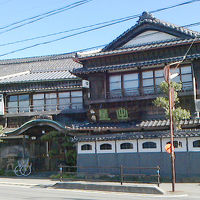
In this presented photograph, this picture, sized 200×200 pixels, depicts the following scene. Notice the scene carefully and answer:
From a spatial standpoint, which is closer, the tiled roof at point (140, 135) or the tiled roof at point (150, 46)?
the tiled roof at point (140, 135)

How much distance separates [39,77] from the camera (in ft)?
110

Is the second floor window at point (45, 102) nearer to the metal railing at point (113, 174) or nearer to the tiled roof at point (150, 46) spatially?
the tiled roof at point (150, 46)

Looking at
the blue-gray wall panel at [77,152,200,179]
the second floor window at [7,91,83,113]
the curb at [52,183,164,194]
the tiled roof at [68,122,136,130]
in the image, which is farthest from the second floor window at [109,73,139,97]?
the curb at [52,183,164,194]

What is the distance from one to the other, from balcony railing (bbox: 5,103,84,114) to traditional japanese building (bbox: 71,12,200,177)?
3720 mm

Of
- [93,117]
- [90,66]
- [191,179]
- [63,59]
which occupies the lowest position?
[191,179]

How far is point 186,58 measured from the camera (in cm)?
2352

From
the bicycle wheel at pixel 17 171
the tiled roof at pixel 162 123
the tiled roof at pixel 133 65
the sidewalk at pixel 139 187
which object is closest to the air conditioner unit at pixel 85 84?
the tiled roof at pixel 133 65

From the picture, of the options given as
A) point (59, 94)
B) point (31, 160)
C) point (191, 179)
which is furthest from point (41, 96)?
point (191, 179)

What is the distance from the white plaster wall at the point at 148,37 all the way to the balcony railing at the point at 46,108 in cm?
781

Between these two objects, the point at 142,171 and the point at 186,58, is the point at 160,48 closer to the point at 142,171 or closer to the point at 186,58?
the point at 186,58

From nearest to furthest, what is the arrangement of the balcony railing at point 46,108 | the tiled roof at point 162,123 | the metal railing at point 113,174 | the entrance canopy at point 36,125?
the metal railing at point 113,174 → the tiled roof at point 162,123 → the entrance canopy at point 36,125 → the balcony railing at point 46,108

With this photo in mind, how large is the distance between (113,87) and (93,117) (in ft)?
9.94

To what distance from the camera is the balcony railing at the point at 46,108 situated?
101ft

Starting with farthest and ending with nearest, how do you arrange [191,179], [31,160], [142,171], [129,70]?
[31,160]
[129,70]
[142,171]
[191,179]
